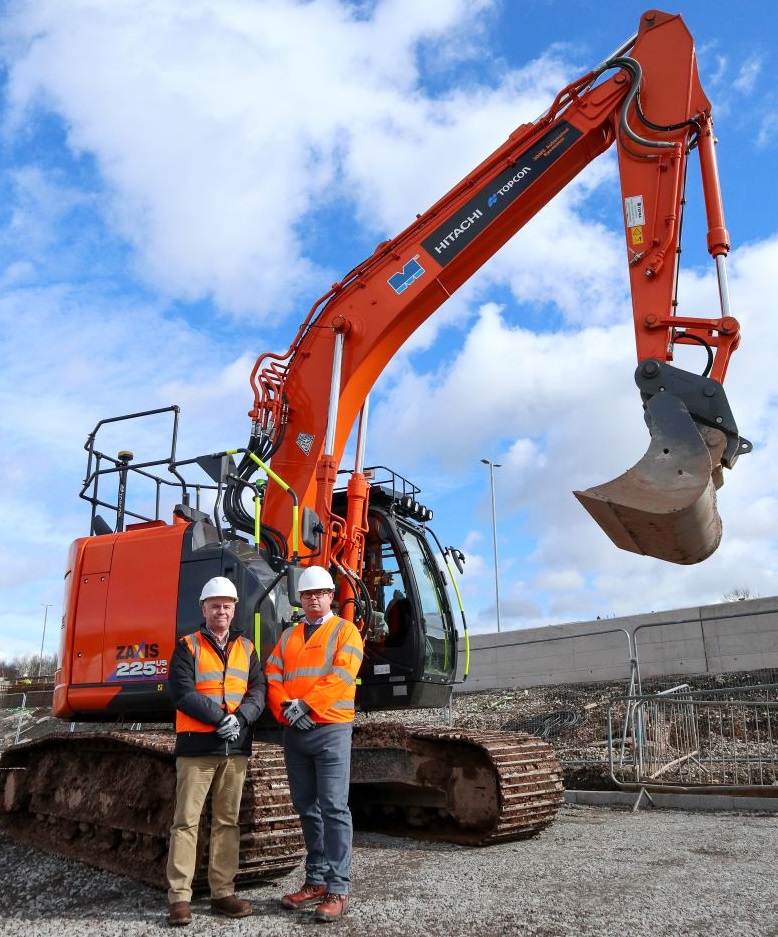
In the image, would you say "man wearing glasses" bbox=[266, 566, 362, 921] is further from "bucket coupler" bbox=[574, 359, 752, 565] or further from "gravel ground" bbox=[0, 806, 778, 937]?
"bucket coupler" bbox=[574, 359, 752, 565]

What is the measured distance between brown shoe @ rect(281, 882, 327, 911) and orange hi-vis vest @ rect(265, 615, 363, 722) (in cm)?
86

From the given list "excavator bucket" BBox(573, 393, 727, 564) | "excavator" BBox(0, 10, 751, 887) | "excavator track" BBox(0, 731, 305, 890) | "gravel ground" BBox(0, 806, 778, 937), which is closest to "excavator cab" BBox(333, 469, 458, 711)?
"excavator" BBox(0, 10, 751, 887)

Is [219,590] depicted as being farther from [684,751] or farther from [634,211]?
[684,751]

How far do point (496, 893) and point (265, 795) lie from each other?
144 cm

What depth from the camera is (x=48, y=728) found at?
20953mm

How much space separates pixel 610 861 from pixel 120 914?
3.00m

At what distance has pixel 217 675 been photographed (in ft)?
15.2

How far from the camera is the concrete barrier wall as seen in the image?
556 inches

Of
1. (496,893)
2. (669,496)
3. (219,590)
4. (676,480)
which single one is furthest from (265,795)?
(676,480)

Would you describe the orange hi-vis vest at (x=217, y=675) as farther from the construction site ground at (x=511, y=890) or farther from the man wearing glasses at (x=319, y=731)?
the construction site ground at (x=511, y=890)

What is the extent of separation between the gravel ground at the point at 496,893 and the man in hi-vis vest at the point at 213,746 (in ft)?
0.61

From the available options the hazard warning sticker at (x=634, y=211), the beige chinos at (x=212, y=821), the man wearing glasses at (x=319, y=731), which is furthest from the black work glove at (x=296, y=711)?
Answer: the hazard warning sticker at (x=634, y=211)

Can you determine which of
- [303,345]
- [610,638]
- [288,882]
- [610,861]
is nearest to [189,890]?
[288,882]

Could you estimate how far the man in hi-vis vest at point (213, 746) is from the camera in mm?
4391
